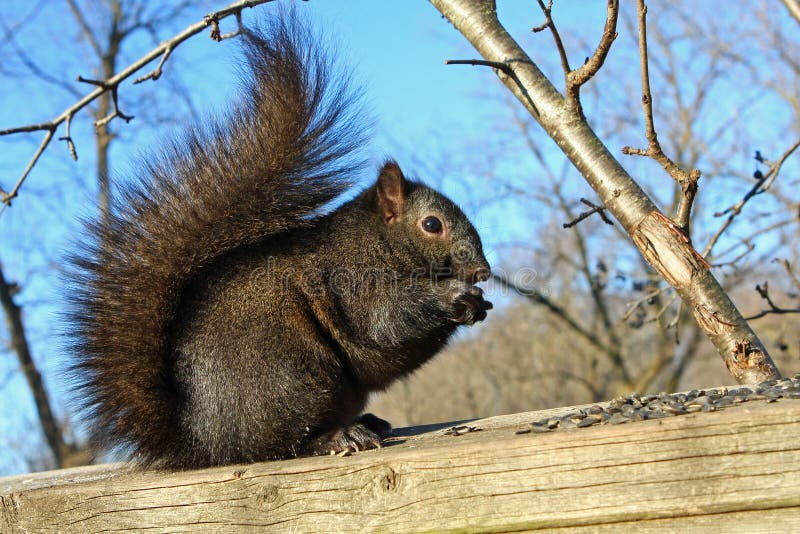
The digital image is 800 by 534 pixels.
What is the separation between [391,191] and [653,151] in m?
1.21

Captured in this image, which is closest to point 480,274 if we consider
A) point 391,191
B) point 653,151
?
point 391,191

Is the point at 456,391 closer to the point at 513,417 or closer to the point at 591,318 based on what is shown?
the point at 591,318

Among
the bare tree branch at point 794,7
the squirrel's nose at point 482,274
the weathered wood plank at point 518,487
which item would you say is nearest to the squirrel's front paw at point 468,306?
the squirrel's nose at point 482,274

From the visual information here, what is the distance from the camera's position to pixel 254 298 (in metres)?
2.70

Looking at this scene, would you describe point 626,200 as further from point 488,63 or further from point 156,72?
point 156,72

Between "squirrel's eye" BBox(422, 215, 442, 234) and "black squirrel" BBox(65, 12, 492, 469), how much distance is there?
0.79 ft

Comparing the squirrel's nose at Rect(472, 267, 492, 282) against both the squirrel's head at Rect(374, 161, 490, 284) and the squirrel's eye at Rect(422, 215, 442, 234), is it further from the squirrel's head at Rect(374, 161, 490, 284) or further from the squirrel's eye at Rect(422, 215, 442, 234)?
the squirrel's eye at Rect(422, 215, 442, 234)

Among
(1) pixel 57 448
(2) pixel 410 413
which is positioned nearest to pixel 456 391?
(2) pixel 410 413

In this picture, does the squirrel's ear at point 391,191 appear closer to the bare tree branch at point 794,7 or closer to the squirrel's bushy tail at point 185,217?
the squirrel's bushy tail at point 185,217

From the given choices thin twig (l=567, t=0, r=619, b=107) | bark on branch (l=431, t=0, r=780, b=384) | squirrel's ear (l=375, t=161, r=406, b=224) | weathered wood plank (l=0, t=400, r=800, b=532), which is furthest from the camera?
squirrel's ear (l=375, t=161, r=406, b=224)

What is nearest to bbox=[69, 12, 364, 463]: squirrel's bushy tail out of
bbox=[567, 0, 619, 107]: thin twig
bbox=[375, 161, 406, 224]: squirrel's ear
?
bbox=[375, 161, 406, 224]: squirrel's ear

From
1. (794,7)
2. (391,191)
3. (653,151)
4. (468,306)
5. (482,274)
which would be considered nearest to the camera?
(653,151)

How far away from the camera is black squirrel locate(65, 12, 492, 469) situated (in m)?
2.57

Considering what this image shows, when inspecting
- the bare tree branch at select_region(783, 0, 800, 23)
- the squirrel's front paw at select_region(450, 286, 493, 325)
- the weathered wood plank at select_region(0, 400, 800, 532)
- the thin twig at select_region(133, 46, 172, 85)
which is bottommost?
the weathered wood plank at select_region(0, 400, 800, 532)
